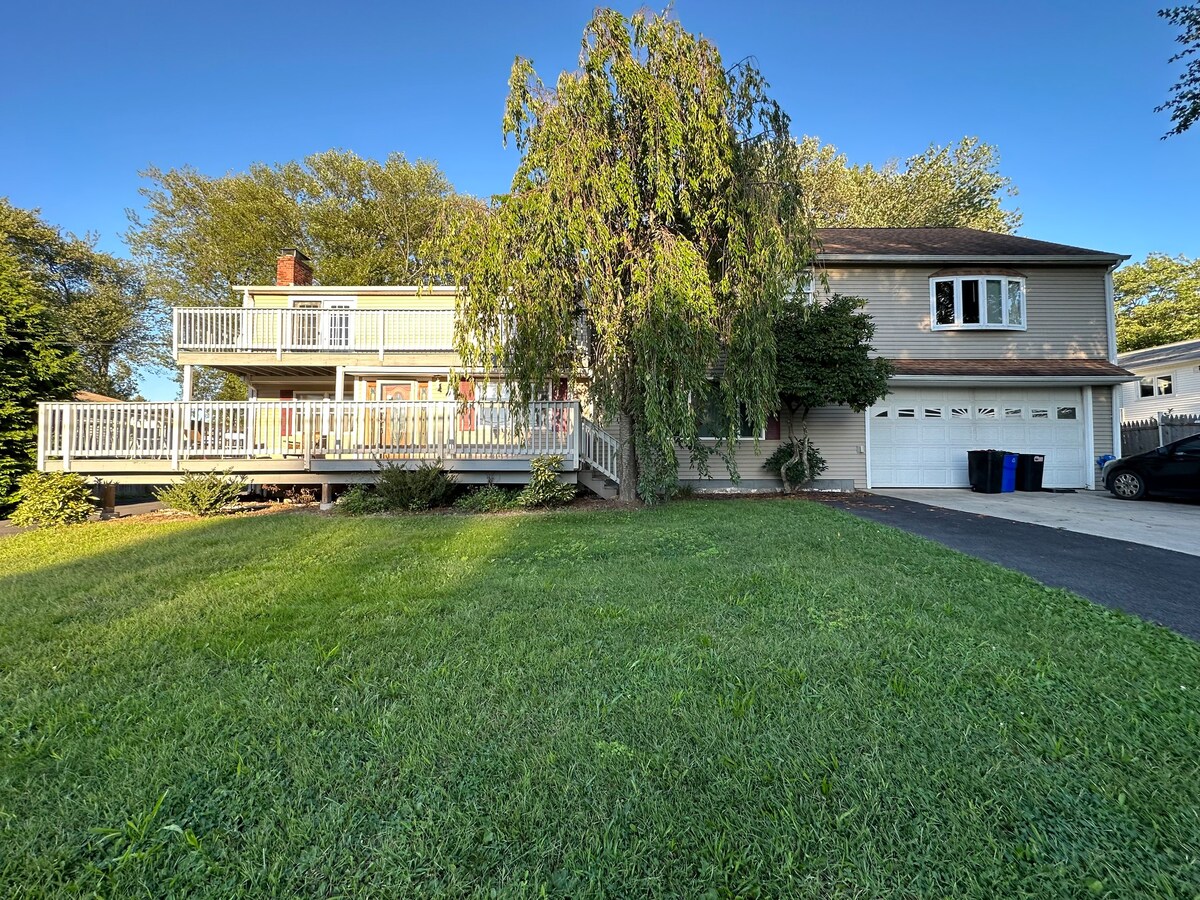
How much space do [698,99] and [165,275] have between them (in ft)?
85.5

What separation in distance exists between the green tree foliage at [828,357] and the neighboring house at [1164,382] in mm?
14008

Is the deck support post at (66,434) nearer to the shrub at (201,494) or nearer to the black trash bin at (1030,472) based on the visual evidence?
the shrub at (201,494)

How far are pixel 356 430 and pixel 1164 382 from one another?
27495mm

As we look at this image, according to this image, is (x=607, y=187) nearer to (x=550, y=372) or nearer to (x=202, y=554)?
(x=550, y=372)

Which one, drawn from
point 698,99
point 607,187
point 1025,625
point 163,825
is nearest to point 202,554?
point 163,825

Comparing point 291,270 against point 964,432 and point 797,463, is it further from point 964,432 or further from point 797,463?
point 964,432

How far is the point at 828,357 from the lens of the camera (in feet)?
32.1

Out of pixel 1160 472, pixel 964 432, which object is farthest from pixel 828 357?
pixel 1160 472

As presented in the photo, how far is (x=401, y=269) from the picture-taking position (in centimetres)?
2466

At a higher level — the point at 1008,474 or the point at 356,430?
the point at 356,430

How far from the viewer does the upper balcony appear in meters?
12.2

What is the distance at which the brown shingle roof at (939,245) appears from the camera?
12031 millimetres

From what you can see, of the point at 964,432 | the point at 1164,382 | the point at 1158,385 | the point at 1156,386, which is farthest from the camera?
the point at 1156,386

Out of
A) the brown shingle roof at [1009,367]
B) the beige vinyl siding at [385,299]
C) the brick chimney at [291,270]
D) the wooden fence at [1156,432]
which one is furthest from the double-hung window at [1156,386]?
the brick chimney at [291,270]
